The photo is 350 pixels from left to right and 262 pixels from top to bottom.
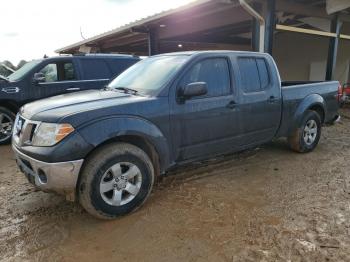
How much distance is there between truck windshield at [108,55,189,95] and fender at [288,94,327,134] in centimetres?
238

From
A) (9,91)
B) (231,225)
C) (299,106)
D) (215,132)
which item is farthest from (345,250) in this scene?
(9,91)

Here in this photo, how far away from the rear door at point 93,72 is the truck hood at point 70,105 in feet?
11.8

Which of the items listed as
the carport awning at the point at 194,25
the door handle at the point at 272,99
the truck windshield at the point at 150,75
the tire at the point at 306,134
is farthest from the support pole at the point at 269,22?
the truck windshield at the point at 150,75

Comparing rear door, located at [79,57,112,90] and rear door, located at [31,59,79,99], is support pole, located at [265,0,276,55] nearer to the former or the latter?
rear door, located at [79,57,112,90]

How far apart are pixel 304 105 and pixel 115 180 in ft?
12.0

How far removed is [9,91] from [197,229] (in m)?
5.44

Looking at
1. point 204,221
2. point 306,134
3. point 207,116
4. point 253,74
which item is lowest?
point 204,221

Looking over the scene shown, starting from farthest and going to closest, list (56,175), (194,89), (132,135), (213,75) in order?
(213,75) < (194,89) < (132,135) < (56,175)

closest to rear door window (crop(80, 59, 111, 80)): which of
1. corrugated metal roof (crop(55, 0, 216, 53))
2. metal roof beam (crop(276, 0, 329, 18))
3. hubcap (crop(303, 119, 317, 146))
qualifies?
corrugated metal roof (crop(55, 0, 216, 53))

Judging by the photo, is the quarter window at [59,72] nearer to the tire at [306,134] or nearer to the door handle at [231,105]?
the door handle at [231,105]

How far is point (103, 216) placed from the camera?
3.23 m

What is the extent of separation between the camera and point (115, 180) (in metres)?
3.26

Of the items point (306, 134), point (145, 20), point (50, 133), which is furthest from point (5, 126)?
point (306, 134)

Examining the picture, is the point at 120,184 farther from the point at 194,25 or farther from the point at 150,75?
the point at 194,25
